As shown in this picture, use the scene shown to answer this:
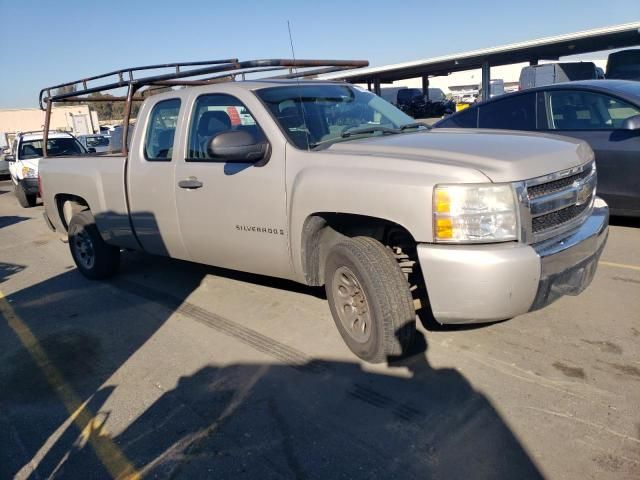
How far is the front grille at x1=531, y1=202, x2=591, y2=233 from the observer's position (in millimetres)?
3059

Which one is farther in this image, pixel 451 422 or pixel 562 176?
pixel 562 176

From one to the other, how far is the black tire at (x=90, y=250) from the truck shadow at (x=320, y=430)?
2705 millimetres

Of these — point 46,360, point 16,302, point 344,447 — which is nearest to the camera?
point 344,447

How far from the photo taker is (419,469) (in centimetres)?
255

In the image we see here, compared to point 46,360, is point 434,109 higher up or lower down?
lower down

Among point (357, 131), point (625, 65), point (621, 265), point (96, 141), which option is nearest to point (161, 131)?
point (357, 131)

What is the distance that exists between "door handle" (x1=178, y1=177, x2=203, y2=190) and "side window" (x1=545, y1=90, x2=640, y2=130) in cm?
432

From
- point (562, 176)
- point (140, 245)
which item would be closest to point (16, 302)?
point (140, 245)

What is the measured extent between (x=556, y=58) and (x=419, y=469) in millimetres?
36752

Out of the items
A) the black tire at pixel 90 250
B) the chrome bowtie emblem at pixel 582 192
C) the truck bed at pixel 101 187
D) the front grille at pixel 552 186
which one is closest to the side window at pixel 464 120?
the chrome bowtie emblem at pixel 582 192

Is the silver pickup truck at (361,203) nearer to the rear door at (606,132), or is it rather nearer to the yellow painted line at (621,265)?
the yellow painted line at (621,265)

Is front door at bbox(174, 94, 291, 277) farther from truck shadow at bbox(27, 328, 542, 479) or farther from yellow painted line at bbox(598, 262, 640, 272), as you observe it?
yellow painted line at bbox(598, 262, 640, 272)

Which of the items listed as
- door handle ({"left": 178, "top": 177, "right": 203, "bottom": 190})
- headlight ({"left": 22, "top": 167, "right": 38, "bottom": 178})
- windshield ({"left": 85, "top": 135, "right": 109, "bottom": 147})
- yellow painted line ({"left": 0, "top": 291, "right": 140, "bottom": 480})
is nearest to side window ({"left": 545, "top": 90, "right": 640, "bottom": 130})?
door handle ({"left": 178, "top": 177, "right": 203, "bottom": 190})

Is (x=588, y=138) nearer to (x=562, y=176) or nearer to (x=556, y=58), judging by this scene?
(x=562, y=176)
